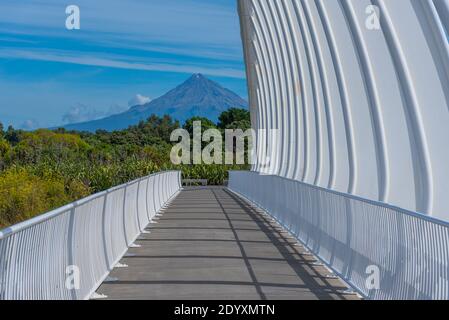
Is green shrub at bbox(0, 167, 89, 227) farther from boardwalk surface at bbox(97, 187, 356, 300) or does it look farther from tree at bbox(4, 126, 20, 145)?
tree at bbox(4, 126, 20, 145)

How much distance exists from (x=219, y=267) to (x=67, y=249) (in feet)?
13.2

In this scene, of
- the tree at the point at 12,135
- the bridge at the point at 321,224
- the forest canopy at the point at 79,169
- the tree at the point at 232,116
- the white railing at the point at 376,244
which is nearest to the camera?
the white railing at the point at 376,244

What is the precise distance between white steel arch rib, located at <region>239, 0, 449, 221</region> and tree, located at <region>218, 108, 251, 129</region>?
99.1 meters

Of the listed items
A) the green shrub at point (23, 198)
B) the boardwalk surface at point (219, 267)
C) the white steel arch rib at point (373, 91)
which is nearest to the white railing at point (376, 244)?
the boardwalk surface at point (219, 267)

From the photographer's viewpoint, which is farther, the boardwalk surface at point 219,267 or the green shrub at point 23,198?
the green shrub at point 23,198

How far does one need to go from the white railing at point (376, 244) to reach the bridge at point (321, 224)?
23 mm

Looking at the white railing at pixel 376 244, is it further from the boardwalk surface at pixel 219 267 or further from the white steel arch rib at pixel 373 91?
the white steel arch rib at pixel 373 91

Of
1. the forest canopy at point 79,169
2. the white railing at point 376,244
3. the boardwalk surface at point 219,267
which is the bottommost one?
the boardwalk surface at point 219,267

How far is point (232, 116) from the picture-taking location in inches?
5620

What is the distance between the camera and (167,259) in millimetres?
14828

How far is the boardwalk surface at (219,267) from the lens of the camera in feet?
37.0

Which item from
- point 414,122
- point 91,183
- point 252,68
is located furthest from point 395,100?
point 91,183

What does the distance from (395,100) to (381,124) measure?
5.71 metres
